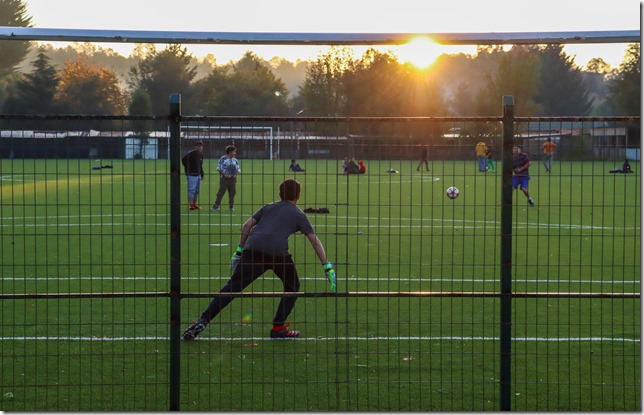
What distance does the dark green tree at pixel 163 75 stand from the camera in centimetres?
8438

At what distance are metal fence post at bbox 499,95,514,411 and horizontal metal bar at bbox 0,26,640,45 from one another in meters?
0.74

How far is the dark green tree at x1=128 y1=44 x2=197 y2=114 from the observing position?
84.4 m

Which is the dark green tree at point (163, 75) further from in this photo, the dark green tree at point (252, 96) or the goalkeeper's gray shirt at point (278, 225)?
the goalkeeper's gray shirt at point (278, 225)

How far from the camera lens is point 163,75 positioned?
8600cm

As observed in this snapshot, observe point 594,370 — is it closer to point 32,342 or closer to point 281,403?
point 281,403

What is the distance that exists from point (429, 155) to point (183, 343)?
3.43 metres

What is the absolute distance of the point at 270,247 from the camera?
10.1m

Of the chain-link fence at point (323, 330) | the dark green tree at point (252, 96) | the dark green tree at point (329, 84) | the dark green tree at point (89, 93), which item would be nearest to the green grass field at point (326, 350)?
the chain-link fence at point (323, 330)

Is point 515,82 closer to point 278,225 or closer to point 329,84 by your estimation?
point 329,84

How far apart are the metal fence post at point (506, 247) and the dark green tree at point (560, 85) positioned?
11381 centimetres

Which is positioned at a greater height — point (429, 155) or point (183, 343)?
point (429, 155)

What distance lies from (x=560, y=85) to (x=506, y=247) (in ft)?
386

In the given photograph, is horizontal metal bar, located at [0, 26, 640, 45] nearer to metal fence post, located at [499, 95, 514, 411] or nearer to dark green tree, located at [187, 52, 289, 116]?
metal fence post, located at [499, 95, 514, 411]

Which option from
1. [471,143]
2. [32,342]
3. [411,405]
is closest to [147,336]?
[32,342]
